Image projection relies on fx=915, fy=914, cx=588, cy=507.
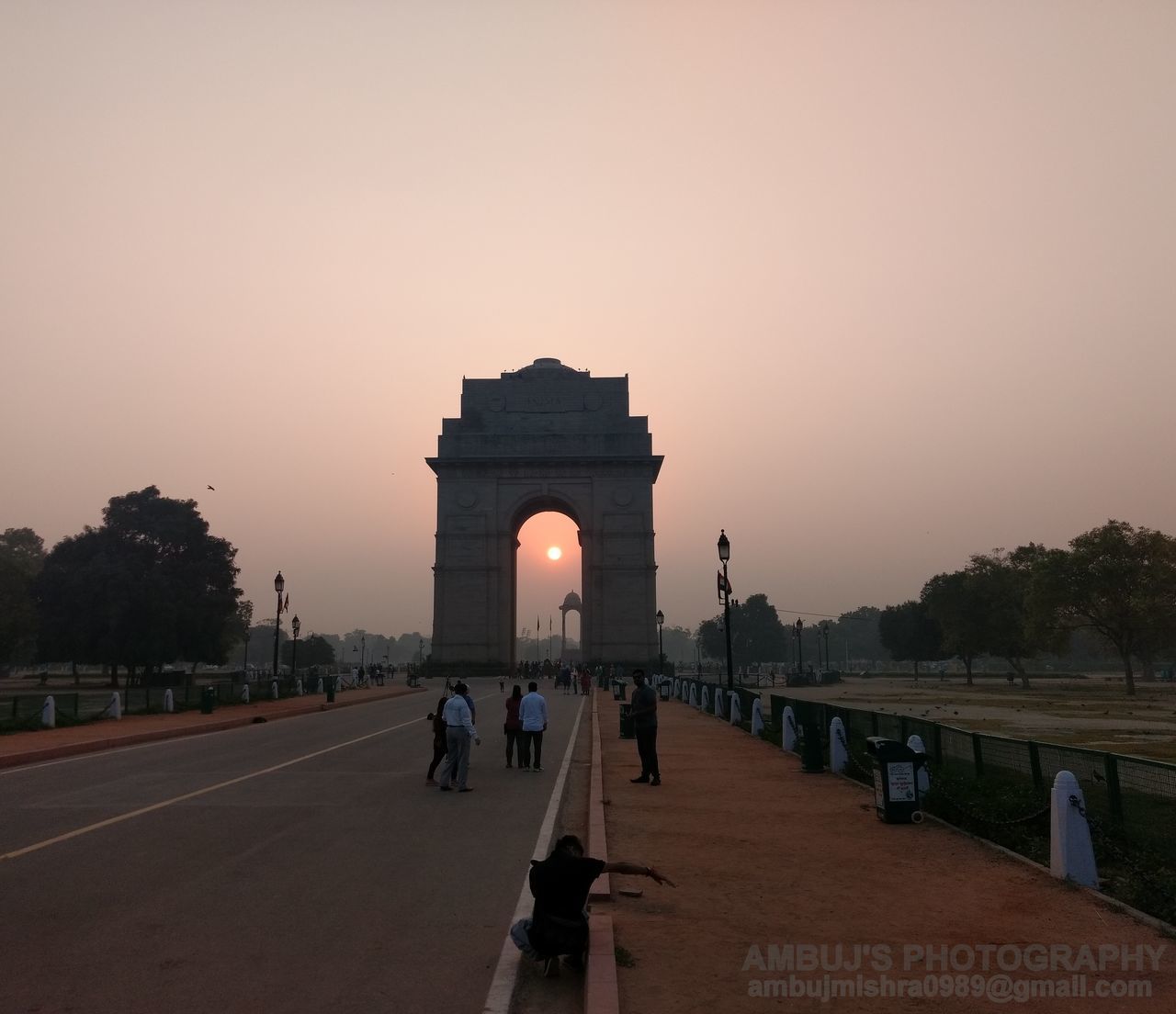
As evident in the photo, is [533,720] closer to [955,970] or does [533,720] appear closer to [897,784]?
[897,784]

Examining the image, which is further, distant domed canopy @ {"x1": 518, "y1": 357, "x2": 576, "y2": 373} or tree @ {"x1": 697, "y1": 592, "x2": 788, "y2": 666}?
tree @ {"x1": 697, "y1": 592, "x2": 788, "y2": 666}

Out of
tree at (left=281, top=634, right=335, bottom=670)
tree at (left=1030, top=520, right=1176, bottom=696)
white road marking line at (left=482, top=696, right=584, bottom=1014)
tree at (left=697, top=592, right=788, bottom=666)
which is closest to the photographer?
white road marking line at (left=482, top=696, right=584, bottom=1014)

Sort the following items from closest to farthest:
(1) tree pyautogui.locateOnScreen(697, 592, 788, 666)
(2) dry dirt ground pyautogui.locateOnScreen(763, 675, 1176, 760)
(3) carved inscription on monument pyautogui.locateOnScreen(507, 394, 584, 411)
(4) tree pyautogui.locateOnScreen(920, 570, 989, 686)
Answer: (2) dry dirt ground pyautogui.locateOnScreen(763, 675, 1176, 760)
(4) tree pyautogui.locateOnScreen(920, 570, 989, 686)
(3) carved inscription on monument pyautogui.locateOnScreen(507, 394, 584, 411)
(1) tree pyautogui.locateOnScreen(697, 592, 788, 666)

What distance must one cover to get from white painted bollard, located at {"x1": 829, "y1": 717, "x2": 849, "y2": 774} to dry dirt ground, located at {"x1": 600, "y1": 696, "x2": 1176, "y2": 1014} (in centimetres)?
294

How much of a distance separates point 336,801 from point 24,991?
7145 mm

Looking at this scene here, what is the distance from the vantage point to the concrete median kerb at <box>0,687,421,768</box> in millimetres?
18438

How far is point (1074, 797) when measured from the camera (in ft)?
25.4

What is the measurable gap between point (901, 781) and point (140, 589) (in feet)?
170

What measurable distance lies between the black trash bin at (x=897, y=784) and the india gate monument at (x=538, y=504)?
188 ft

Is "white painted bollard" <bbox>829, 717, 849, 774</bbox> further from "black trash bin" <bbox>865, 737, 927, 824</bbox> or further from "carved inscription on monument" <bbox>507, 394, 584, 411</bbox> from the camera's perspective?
"carved inscription on monument" <bbox>507, 394, 584, 411</bbox>

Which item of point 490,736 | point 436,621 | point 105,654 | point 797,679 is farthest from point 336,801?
point 797,679

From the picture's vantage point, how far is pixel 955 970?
564 centimetres

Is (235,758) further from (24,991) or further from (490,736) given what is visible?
(24,991)

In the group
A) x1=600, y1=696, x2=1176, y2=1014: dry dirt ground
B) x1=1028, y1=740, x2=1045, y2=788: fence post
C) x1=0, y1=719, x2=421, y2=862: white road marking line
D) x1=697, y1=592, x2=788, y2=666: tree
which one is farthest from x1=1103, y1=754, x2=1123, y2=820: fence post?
x1=697, y1=592, x2=788, y2=666: tree
